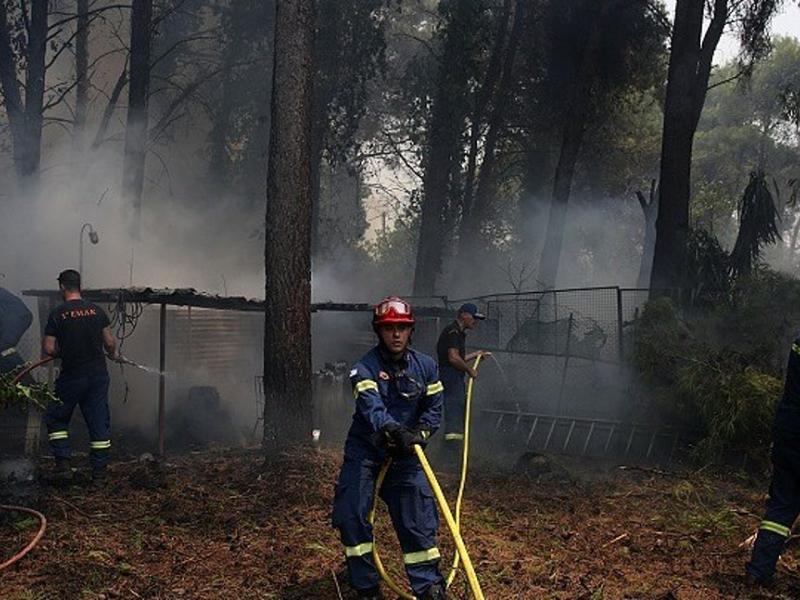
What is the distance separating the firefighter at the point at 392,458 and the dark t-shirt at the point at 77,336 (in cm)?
400

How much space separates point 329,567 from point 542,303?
33.6 ft

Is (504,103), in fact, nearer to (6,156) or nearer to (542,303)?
(542,303)

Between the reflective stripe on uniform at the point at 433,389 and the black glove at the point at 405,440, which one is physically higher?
the reflective stripe on uniform at the point at 433,389

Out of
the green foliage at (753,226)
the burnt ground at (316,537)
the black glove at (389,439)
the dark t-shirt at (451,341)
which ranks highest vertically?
the green foliage at (753,226)

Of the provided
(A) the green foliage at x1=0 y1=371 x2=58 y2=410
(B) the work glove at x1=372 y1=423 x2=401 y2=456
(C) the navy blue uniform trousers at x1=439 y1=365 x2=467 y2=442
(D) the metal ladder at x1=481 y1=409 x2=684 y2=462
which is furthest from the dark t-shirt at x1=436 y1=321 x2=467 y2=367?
(A) the green foliage at x1=0 y1=371 x2=58 y2=410

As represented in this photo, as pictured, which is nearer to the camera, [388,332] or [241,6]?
[388,332]

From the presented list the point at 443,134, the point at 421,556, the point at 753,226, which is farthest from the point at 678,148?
the point at 421,556

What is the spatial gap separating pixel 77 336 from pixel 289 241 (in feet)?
7.94

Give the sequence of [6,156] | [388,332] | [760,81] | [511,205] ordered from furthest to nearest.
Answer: [760,81]
[511,205]
[6,156]
[388,332]

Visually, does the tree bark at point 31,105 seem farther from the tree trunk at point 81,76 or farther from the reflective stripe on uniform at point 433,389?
the reflective stripe on uniform at point 433,389

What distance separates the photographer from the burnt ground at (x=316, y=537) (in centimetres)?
540

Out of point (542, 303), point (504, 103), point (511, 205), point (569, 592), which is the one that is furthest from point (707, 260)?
point (511, 205)

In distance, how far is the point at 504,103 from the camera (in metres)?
24.5

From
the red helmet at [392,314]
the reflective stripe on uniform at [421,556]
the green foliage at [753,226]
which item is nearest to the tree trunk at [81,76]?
the green foliage at [753,226]
